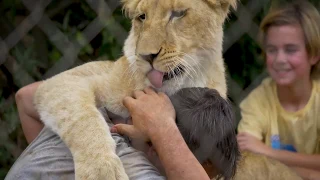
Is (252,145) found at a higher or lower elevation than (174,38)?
lower

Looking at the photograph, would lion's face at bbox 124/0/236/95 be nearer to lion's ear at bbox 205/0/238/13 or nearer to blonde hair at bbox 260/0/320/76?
lion's ear at bbox 205/0/238/13

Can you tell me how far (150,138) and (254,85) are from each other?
136cm

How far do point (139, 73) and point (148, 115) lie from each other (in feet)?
0.79

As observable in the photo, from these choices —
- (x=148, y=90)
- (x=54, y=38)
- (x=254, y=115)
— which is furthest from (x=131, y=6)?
(x=254, y=115)

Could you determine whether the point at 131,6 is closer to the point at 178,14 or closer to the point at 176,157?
the point at 178,14

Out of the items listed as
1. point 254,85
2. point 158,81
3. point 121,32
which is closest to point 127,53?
point 158,81

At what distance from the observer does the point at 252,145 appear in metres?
2.50

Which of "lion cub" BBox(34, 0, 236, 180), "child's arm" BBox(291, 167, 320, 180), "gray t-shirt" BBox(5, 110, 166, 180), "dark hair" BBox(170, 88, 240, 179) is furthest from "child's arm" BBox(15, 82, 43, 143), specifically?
"child's arm" BBox(291, 167, 320, 180)

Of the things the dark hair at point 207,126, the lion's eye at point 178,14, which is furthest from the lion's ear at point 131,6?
the dark hair at point 207,126

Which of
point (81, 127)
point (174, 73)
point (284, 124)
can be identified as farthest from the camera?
point (284, 124)

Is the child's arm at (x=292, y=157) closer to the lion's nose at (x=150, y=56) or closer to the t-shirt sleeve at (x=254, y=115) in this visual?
the t-shirt sleeve at (x=254, y=115)

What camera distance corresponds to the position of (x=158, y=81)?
178cm

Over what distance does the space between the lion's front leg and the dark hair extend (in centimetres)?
19

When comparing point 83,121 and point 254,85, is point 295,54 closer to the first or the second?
point 254,85
